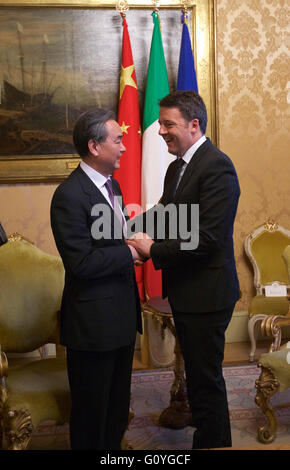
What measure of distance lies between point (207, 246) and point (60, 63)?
3152 millimetres

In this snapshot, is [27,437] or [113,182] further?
[113,182]

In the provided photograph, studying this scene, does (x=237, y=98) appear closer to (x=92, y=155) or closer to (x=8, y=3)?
(x=8, y=3)

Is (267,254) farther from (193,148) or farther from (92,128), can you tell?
(92,128)

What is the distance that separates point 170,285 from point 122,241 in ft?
1.31

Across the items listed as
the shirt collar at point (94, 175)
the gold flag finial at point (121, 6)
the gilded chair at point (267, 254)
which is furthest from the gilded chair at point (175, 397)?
the gold flag finial at point (121, 6)

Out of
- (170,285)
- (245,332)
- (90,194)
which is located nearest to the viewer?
(90,194)

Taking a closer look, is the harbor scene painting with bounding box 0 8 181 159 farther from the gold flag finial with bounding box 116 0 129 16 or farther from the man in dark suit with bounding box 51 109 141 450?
the man in dark suit with bounding box 51 109 141 450

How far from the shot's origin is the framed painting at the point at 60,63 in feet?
15.2

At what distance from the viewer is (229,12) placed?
4.88 metres

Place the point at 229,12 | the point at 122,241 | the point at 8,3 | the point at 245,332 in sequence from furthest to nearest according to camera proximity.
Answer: the point at 245,332 < the point at 229,12 < the point at 8,3 < the point at 122,241

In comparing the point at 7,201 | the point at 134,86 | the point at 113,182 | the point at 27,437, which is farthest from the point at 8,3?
the point at 27,437

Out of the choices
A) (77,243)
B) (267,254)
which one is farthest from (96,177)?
(267,254)

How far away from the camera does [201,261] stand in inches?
93.9

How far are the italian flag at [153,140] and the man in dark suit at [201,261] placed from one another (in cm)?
217
